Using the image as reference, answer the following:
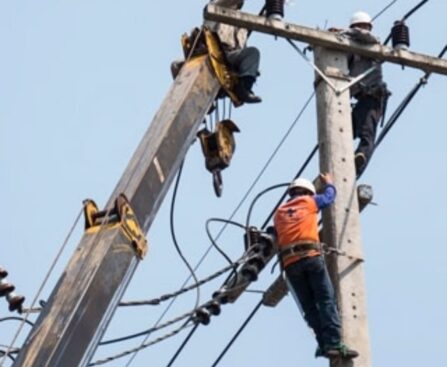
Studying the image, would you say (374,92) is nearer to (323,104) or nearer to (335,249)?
(323,104)

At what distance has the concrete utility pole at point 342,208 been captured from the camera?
1172 cm

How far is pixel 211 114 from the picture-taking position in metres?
13.3

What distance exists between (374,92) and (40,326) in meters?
4.80

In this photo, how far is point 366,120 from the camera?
14375 mm

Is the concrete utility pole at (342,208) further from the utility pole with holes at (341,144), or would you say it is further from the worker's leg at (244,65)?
the worker's leg at (244,65)

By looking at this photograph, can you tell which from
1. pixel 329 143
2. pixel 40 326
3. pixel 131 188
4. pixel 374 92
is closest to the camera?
pixel 40 326


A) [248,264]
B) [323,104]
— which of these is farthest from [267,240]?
[323,104]

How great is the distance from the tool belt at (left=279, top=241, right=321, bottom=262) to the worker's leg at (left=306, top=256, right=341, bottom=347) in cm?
11

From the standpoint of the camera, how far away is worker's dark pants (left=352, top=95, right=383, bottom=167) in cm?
1413

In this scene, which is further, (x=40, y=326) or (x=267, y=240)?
(x=267, y=240)

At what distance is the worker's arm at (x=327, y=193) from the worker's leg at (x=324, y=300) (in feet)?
1.28

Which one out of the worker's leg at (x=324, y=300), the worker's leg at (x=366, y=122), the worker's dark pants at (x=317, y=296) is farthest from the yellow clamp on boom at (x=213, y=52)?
the worker's leg at (x=324, y=300)

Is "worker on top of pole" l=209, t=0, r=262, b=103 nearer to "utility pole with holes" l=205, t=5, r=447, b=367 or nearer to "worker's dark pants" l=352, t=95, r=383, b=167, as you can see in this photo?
"utility pole with holes" l=205, t=5, r=447, b=367

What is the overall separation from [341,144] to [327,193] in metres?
0.44
